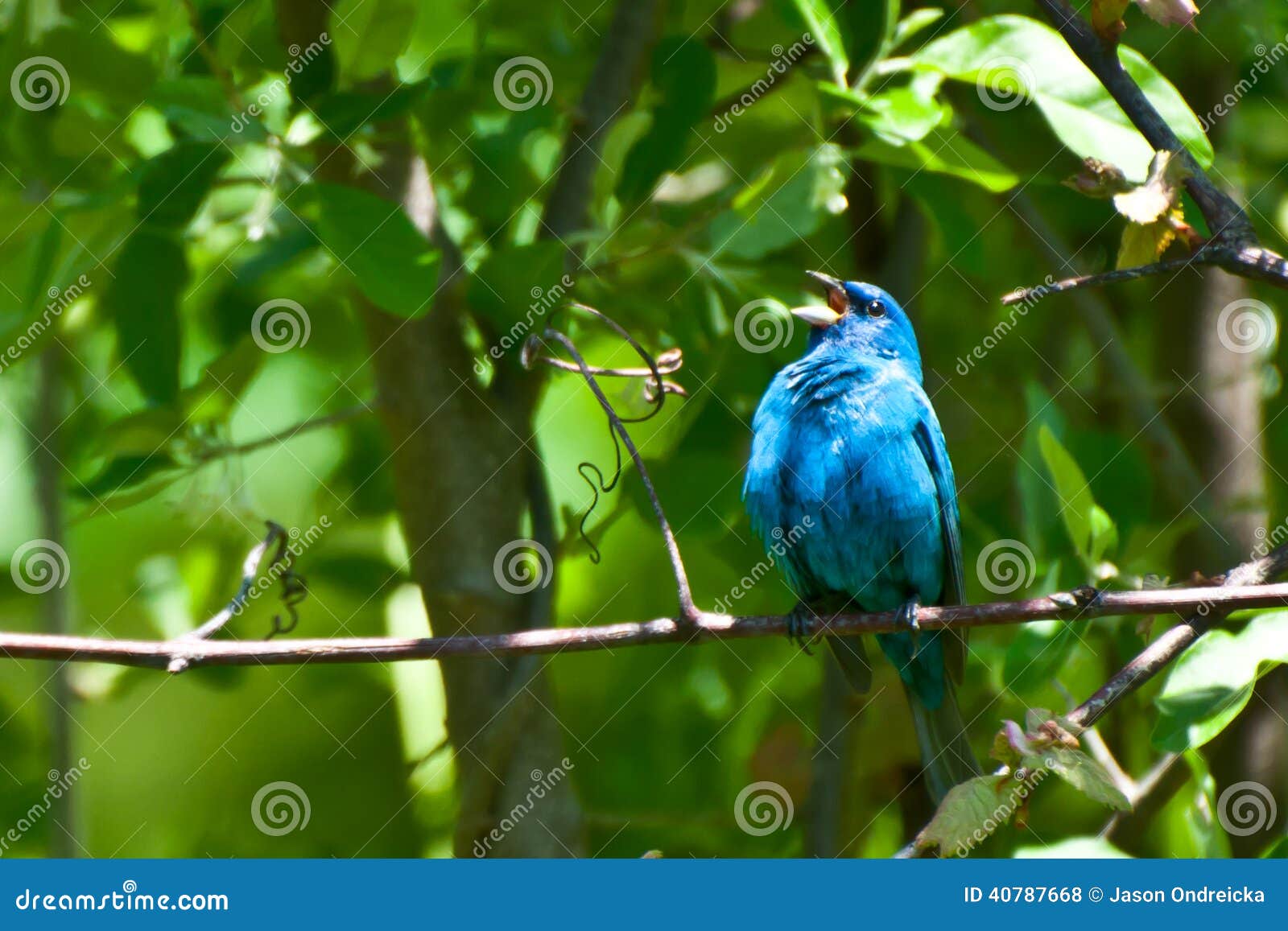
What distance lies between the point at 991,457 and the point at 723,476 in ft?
5.05

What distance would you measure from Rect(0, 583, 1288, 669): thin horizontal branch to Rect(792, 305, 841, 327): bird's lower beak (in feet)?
5.13

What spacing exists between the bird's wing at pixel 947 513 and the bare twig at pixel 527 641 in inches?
63.7

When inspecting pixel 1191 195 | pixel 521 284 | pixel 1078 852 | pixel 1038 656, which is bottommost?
pixel 1078 852

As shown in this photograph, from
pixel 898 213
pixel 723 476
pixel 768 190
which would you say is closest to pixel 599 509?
pixel 723 476

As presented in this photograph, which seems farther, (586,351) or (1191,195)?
(586,351)

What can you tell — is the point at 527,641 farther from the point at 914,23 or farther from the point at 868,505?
the point at 914,23

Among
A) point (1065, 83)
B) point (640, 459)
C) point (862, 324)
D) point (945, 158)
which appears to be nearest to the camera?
point (640, 459)

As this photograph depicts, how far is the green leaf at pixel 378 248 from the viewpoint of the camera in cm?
348

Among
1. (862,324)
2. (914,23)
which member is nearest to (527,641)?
(914,23)

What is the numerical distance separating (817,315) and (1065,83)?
116cm

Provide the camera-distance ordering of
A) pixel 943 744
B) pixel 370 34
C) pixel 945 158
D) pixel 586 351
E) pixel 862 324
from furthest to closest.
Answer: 1. pixel 862 324
2. pixel 586 351
3. pixel 943 744
4. pixel 370 34
5. pixel 945 158

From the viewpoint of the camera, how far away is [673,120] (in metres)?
4.02

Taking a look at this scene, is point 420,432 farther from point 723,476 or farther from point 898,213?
point 898,213

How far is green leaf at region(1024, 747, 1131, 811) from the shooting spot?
2.49 m
